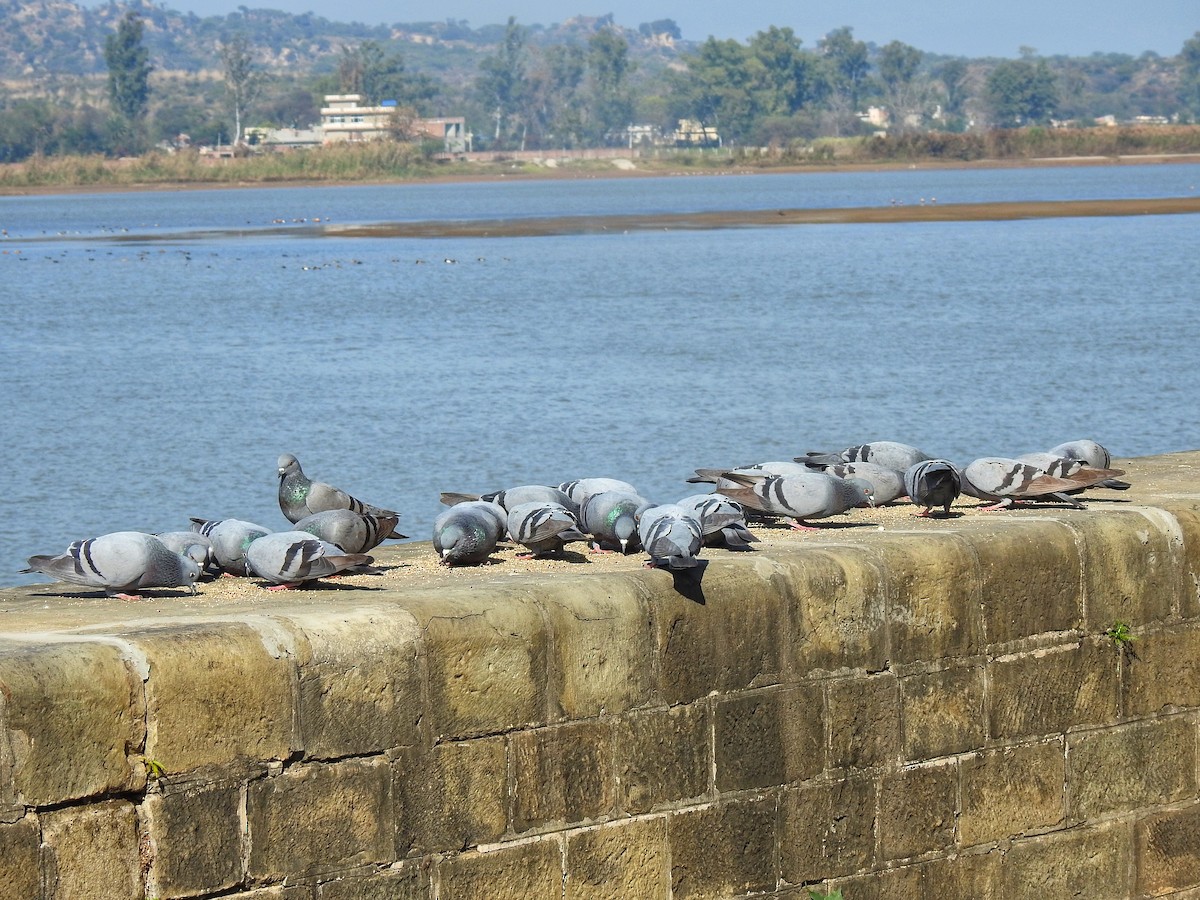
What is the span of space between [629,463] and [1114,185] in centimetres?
8864

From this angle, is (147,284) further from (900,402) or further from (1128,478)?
(1128,478)

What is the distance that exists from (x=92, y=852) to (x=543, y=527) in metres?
2.50

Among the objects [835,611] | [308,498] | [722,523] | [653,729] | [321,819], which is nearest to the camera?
[321,819]

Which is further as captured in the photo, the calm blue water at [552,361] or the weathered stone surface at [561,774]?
the calm blue water at [552,361]

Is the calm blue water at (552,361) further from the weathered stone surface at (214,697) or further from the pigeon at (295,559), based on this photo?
the weathered stone surface at (214,697)

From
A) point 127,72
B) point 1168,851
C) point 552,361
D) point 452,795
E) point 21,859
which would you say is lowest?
point 552,361

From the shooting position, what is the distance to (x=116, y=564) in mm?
6164

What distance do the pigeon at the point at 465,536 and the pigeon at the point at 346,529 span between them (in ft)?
0.98

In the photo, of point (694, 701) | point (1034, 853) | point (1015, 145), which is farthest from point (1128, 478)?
point (1015, 145)

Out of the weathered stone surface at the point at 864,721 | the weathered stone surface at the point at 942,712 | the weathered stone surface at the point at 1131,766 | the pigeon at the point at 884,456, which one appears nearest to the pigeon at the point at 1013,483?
the pigeon at the point at 884,456

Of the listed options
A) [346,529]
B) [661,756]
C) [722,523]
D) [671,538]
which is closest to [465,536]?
[346,529]

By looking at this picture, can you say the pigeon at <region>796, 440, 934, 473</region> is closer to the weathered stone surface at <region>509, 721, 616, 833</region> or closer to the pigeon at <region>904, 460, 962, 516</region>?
the pigeon at <region>904, 460, 962, 516</region>

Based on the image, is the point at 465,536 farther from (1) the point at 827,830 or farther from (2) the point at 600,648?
(1) the point at 827,830

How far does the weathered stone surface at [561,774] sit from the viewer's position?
551 cm
